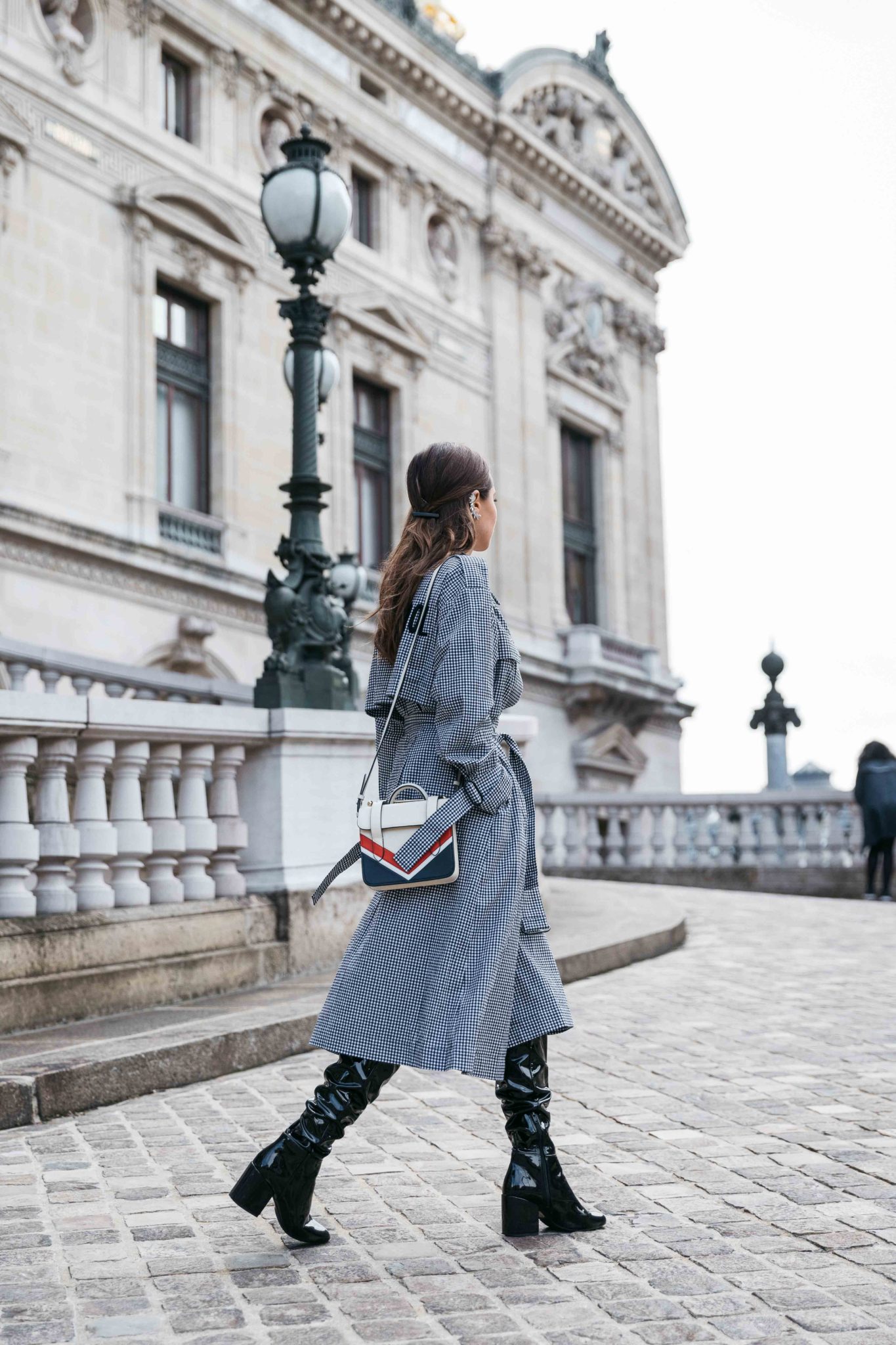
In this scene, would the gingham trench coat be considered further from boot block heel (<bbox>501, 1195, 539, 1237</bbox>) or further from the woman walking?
boot block heel (<bbox>501, 1195, 539, 1237</bbox>)

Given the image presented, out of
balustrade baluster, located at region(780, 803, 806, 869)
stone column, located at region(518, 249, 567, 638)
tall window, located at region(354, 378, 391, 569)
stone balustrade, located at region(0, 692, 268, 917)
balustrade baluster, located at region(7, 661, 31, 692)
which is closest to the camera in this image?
stone balustrade, located at region(0, 692, 268, 917)

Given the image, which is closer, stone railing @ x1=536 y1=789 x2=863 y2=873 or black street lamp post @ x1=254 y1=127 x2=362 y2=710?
black street lamp post @ x1=254 y1=127 x2=362 y2=710

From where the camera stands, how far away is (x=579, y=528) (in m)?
31.1

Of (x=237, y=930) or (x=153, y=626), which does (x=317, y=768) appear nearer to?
(x=237, y=930)

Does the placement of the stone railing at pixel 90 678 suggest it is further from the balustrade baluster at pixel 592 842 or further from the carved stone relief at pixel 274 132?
the carved stone relief at pixel 274 132

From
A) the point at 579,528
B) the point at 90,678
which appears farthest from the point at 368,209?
the point at 90,678

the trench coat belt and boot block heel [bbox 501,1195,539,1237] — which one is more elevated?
the trench coat belt

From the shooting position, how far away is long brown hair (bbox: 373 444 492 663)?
3.83 m

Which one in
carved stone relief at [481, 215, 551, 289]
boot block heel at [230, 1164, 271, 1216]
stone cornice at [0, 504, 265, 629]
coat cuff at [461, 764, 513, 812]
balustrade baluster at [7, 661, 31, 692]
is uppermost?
carved stone relief at [481, 215, 551, 289]

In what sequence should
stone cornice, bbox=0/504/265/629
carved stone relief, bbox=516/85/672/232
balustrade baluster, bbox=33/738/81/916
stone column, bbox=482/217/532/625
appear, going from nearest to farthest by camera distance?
1. balustrade baluster, bbox=33/738/81/916
2. stone cornice, bbox=0/504/265/629
3. stone column, bbox=482/217/532/625
4. carved stone relief, bbox=516/85/672/232

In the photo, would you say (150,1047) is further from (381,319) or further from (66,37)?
(381,319)

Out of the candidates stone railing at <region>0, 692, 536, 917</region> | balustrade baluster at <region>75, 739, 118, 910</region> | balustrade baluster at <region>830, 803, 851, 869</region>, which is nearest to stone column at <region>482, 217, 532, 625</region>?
balustrade baluster at <region>830, 803, 851, 869</region>

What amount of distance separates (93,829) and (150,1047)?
1.24 m

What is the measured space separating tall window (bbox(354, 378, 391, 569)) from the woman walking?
68.2ft
